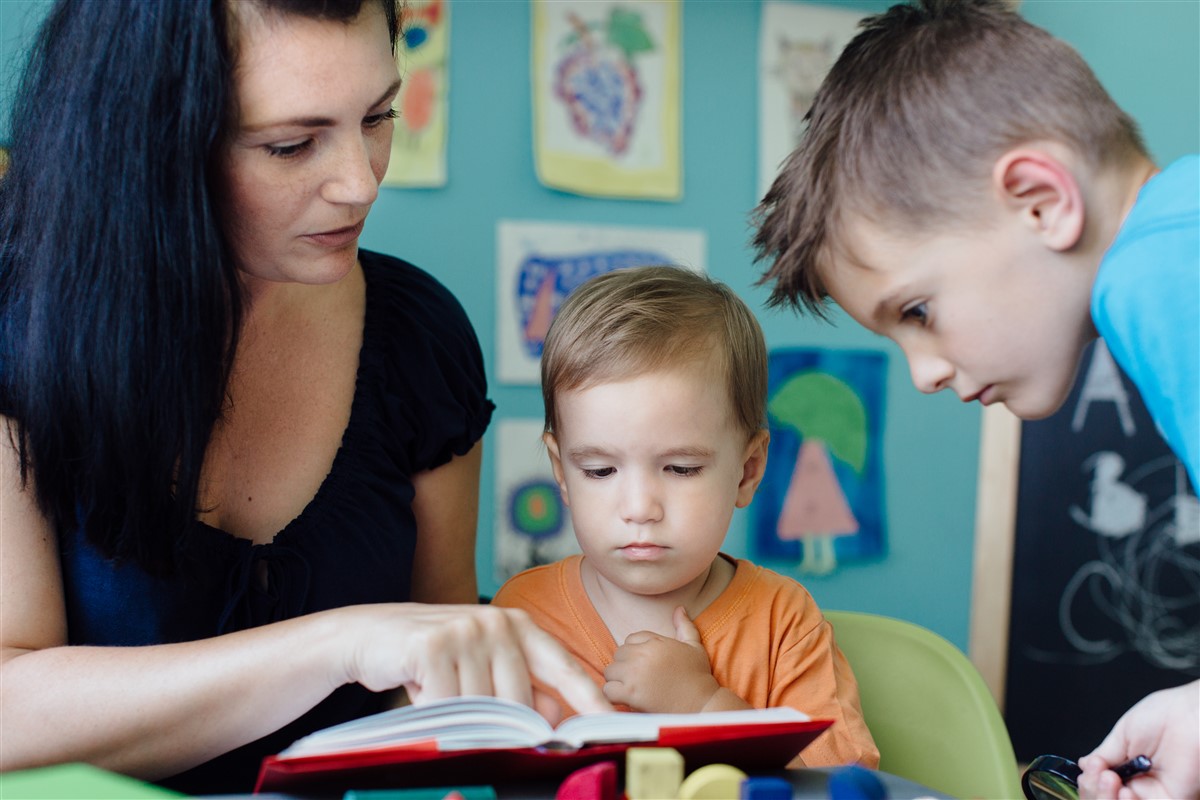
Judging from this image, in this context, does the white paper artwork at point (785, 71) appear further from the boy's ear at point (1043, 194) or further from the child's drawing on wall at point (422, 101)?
the boy's ear at point (1043, 194)

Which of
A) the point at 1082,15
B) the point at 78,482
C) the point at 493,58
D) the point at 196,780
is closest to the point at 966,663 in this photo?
the point at 196,780

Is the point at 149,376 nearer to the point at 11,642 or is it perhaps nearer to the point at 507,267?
the point at 11,642

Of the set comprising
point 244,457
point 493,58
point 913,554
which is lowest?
point 913,554

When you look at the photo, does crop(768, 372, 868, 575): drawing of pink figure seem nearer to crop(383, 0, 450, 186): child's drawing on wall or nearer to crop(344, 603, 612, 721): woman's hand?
crop(383, 0, 450, 186): child's drawing on wall

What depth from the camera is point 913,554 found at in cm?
211

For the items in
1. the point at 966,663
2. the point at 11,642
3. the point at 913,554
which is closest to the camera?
the point at 11,642

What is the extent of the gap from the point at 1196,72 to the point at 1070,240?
4.74 ft

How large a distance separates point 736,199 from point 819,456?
1.57 ft

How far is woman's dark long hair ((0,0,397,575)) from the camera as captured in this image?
34.5 inches

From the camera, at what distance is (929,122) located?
3.11 feet

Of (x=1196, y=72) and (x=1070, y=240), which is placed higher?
(x=1196, y=72)

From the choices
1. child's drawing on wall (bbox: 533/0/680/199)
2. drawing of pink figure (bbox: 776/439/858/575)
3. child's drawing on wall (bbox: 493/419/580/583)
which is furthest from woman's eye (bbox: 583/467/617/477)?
drawing of pink figure (bbox: 776/439/858/575)

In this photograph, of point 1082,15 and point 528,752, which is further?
point 1082,15

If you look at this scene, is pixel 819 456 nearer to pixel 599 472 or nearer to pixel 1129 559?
pixel 1129 559
